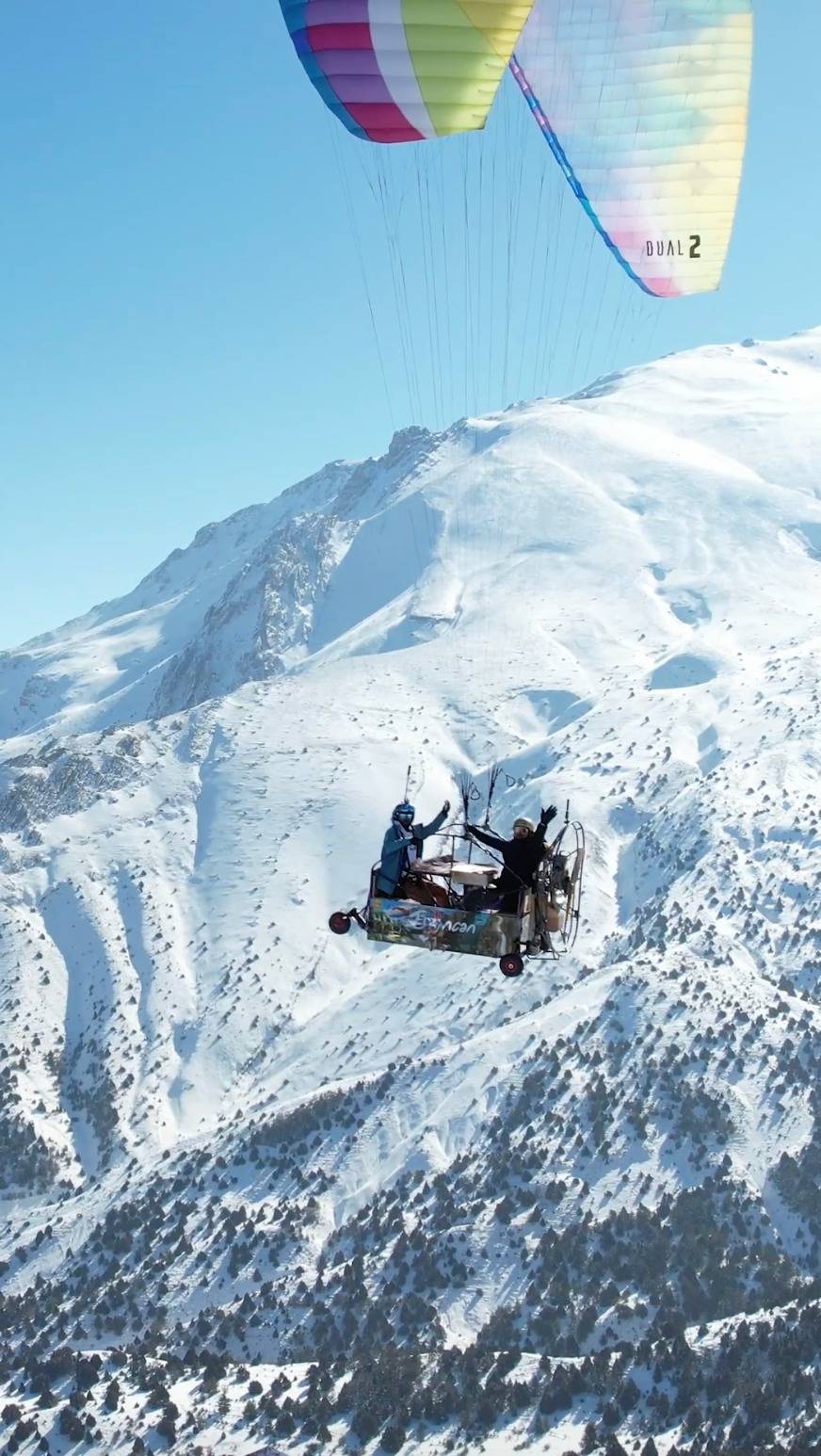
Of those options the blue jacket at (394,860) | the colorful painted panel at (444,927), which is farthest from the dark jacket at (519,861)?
the blue jacket at (394,860)

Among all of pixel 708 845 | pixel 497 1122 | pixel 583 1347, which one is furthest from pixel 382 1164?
pixel 708 845

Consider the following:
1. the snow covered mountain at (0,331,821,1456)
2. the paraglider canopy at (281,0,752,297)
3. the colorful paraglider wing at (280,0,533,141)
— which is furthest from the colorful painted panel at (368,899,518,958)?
the snow covered mountain at (0,331,821,1456)

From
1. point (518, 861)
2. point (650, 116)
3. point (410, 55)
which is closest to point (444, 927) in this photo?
point (518, 861)

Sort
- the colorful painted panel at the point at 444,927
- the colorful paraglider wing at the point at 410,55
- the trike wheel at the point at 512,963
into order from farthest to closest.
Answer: the colorful paraglider wing at the point at 410,55 < the colorful painted panel at the point at 444,927 < the trike wheel at the point at 512,963

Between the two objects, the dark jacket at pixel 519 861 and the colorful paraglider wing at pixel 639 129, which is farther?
the colorful paraglider wing at pixel 639 129

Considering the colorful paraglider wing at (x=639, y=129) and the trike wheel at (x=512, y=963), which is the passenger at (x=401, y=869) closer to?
the trike wheel at (x=512, y=963)

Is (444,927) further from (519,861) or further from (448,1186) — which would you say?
(448,1186)
